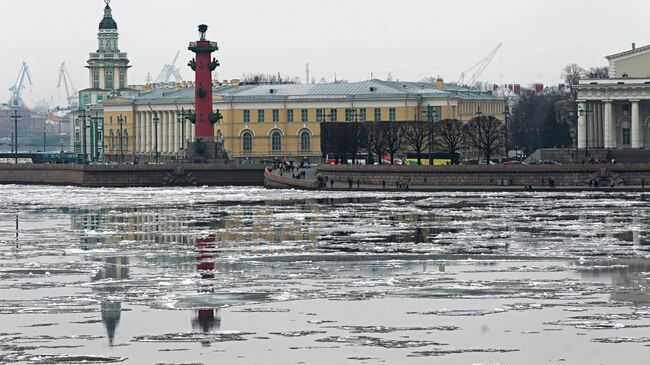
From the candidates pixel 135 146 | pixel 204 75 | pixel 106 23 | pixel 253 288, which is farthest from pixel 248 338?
pixel 106 23

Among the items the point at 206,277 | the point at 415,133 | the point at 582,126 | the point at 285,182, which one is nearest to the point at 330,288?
the point at 206,277

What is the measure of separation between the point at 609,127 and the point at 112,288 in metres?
60.8

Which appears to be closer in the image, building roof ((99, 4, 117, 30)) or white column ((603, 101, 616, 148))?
white column ((603, 101, 616, 148))

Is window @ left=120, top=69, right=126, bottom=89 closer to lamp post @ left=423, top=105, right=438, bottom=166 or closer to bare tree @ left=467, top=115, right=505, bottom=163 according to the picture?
lamp post @ left=423, top=105, right=438, bottom=166

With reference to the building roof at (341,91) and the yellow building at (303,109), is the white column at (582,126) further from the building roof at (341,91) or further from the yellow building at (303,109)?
the building roof at (341,91)

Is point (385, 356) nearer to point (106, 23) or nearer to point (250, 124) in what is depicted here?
point (250, 124)

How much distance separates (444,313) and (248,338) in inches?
152

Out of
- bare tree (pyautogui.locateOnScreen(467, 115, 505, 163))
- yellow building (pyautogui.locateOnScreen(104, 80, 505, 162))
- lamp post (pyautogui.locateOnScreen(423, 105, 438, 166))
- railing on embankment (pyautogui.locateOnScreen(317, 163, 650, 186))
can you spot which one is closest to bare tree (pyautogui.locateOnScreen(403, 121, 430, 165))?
lamp post (pyautogui.locateOnScreen(423, 105, 438, 166))

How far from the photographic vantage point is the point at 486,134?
294ft

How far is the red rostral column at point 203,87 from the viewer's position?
3807 inches

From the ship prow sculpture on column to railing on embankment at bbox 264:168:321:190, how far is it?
6.92 meters

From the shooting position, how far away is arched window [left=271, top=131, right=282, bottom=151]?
114 meters

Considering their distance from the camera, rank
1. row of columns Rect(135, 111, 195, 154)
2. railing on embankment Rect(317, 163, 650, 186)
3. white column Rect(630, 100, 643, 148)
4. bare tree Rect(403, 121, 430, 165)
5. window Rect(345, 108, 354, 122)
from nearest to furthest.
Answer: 1. railing on embankment Rect(317, 163, 650, 186)
2. white column Rect(630, 100, 643, 148)
3. bare tree Rect(403, 121, 430, 165)
4. window Rect(345, 108, 354, 122)
5. row of columns Rect(135, 111, 195, 154)

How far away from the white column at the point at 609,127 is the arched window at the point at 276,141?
2888 cm
